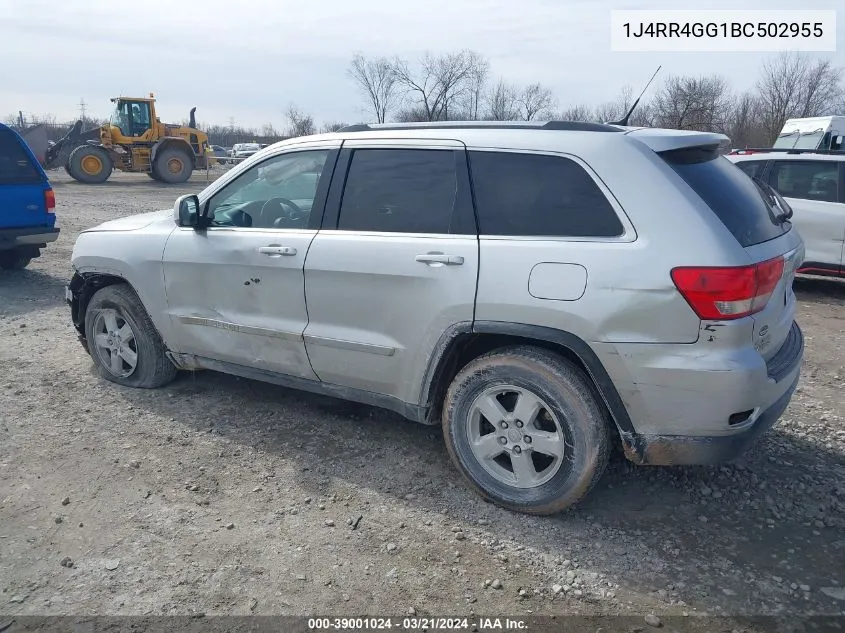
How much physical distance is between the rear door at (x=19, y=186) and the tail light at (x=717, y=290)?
8.20 metres

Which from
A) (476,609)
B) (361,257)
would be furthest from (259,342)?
(476,609)

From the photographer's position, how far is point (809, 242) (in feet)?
26.3

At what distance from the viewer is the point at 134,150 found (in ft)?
82.3

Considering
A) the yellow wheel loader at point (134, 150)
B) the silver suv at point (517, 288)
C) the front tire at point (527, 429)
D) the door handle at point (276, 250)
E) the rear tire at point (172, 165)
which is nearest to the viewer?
the silver suv at point (517, 288)

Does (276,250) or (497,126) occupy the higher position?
(497,126)

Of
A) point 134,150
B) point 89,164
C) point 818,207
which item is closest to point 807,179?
point 818,207

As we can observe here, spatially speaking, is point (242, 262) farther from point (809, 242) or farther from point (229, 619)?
point (809, 242)

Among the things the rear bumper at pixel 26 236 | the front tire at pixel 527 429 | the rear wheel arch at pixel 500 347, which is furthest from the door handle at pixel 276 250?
the rear bumper at pixel 26 236

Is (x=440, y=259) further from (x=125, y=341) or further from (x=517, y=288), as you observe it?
(x=125, y=341)

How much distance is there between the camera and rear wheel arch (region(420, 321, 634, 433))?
9.84 ft

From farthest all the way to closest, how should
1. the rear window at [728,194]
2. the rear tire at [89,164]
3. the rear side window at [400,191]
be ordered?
the rear tire at [89,164], the rear side window at [400,191], the rear window at [728,194]

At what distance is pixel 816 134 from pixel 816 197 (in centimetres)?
1141

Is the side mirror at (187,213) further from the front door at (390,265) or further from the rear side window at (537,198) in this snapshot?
the rear side window at (537,198)

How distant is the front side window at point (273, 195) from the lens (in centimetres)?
393
